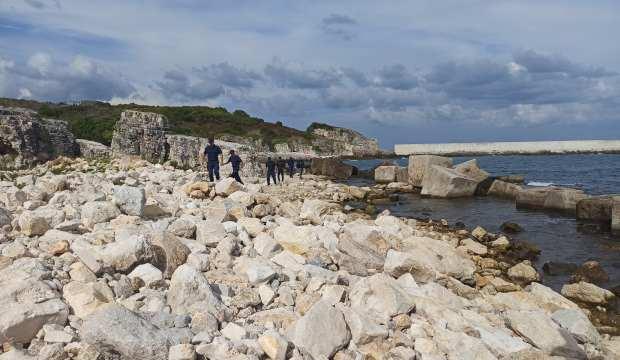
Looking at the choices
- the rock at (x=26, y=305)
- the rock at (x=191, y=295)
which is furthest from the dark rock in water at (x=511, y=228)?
the rock at (x=26, y=305)

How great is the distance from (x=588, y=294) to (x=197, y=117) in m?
80.5

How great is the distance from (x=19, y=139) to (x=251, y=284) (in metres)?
21.3

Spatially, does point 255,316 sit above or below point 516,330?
above

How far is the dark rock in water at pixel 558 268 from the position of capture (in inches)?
479

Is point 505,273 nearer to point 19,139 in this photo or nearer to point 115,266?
point 115,266

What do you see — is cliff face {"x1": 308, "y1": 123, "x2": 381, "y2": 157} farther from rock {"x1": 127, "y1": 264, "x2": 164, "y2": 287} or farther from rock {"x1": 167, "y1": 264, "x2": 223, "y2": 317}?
rock {"x1": 167, "y1": 264, "x2": 223, "y2": 317}

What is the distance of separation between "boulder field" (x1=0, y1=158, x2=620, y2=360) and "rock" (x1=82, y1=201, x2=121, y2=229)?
0.02 meters

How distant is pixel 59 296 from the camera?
5484mm

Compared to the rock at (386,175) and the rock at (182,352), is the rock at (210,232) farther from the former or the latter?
A: the rock at (386,175)

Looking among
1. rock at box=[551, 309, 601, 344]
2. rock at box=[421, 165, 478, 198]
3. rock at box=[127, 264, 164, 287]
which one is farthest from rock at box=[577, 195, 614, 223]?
rock at box=[127, 264, 164, 287]

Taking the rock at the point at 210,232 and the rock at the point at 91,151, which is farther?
the rock at the point at 91,151

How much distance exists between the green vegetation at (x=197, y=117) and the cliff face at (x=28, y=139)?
39342mm

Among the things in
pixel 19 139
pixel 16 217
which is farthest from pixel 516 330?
pixel 19 139

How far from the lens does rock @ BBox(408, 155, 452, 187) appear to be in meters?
31.9
